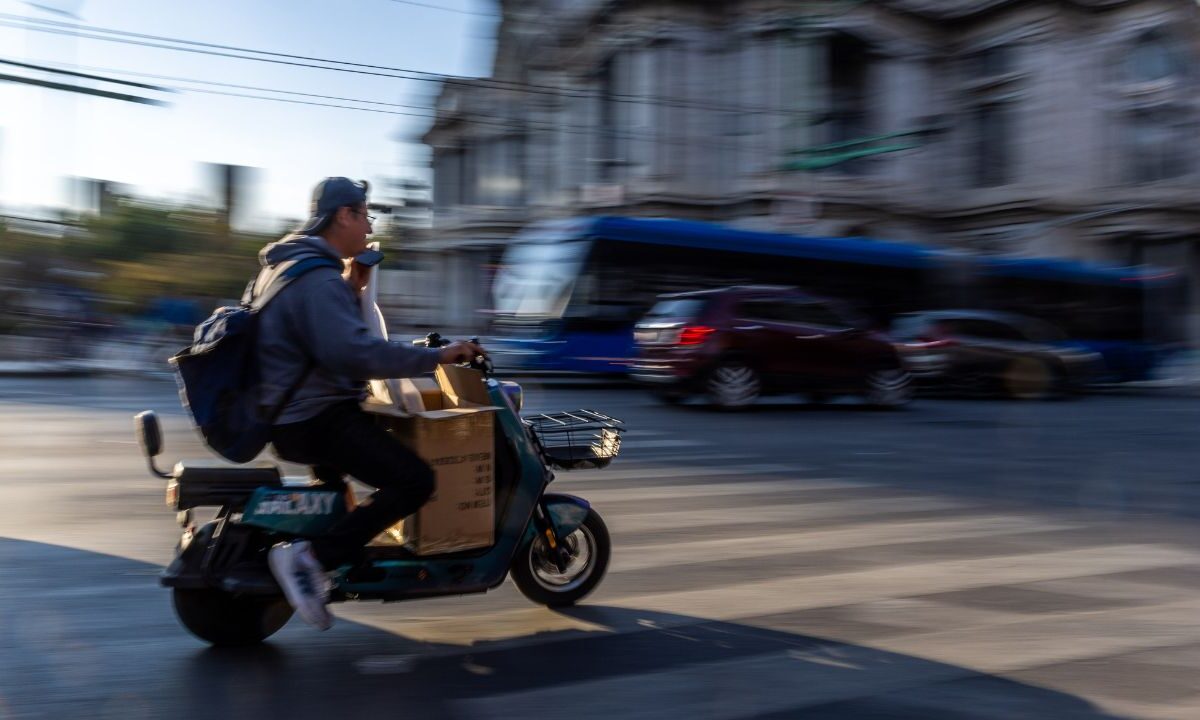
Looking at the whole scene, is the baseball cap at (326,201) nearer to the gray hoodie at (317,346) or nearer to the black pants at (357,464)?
the gray hoodie at (317,346)

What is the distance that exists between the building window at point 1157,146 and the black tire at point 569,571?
46.1 m

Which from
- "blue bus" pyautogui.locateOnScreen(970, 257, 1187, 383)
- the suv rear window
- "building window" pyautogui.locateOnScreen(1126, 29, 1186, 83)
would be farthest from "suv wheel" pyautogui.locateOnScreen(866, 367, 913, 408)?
"building window" pyautogui.locateOnScreen(1126, 29, 1186, 83)

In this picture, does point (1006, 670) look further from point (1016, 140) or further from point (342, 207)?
point (1016, 140)

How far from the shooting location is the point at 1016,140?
158 feet

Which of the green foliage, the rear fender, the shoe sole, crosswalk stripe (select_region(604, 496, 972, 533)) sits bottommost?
crosswalk stripe (select_region(604, 496, 972, 533))

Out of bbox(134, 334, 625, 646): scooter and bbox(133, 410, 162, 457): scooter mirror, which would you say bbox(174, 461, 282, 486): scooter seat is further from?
bbox(133, 410, 162, 457): scooter mirror

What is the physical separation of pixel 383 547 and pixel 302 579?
0.46m

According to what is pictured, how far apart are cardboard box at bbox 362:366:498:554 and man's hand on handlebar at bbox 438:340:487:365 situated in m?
0.28

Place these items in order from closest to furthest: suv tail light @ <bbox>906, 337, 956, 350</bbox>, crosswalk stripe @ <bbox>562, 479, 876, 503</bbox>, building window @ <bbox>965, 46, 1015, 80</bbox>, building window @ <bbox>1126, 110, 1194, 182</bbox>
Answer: crosswalk stripe @ <bbox>562, 479, 876, 503</bbox> → suv tail light @ <bbox>906, 337, 956, 350</bbox> → building window @ <bbox>1126, 110, 1194, 182</bbox> → building window @ <bbox>965, 46, 1015, 80</bbox>

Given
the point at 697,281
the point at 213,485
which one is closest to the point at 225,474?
the point at 213,485

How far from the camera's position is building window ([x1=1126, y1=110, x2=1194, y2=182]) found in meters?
46.5

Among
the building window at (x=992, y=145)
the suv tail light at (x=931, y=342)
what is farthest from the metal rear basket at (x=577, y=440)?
the building window at (x=992, y=145)

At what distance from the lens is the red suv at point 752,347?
16922 millimetres

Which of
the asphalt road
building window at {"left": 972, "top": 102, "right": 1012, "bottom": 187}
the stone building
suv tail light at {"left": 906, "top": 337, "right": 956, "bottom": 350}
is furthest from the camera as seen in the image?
building window at {"left": 972, "top": 102, "right": 1012, "bottom": 187}
